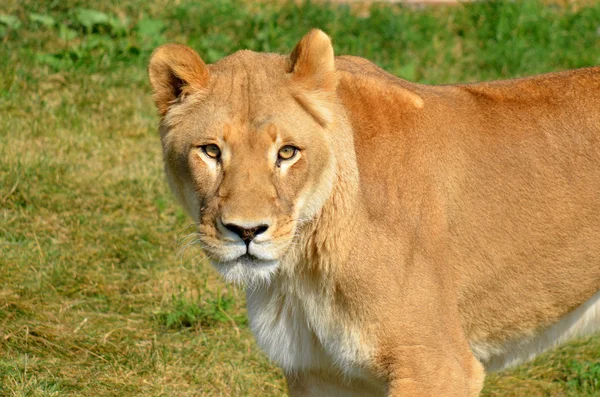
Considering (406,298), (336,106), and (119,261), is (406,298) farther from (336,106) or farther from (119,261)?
(119,261)

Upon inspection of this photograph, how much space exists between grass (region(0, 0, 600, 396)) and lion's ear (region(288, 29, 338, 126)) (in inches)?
49.1

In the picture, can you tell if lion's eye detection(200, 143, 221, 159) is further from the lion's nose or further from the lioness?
the lion's nose

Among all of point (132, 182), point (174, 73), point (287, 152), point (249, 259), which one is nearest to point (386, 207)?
point (287, 152)

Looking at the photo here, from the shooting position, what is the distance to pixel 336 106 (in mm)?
3602

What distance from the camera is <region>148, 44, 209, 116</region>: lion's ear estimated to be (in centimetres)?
349

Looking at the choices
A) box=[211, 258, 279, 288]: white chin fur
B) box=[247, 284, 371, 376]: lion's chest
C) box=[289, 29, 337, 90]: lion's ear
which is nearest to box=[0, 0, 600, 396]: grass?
box=[247, 284, 371, 376]: lion's chest

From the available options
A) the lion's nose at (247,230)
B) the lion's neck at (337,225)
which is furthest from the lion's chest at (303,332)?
the lion's nose at (247,230)

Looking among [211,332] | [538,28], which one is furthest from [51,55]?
[538,28]

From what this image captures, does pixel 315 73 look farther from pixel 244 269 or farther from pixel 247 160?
pixel 244 269

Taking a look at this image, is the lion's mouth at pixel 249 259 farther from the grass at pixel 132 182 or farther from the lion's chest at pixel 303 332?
the grass at pixel 132 182

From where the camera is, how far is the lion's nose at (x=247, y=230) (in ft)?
10.6

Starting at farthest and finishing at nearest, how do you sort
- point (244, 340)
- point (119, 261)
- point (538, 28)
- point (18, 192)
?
point (538, 28), point (18, 192), point (119, 261), point (244, 340)

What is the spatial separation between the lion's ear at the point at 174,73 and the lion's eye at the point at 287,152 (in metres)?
0.36

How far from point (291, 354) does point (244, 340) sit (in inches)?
57.0
